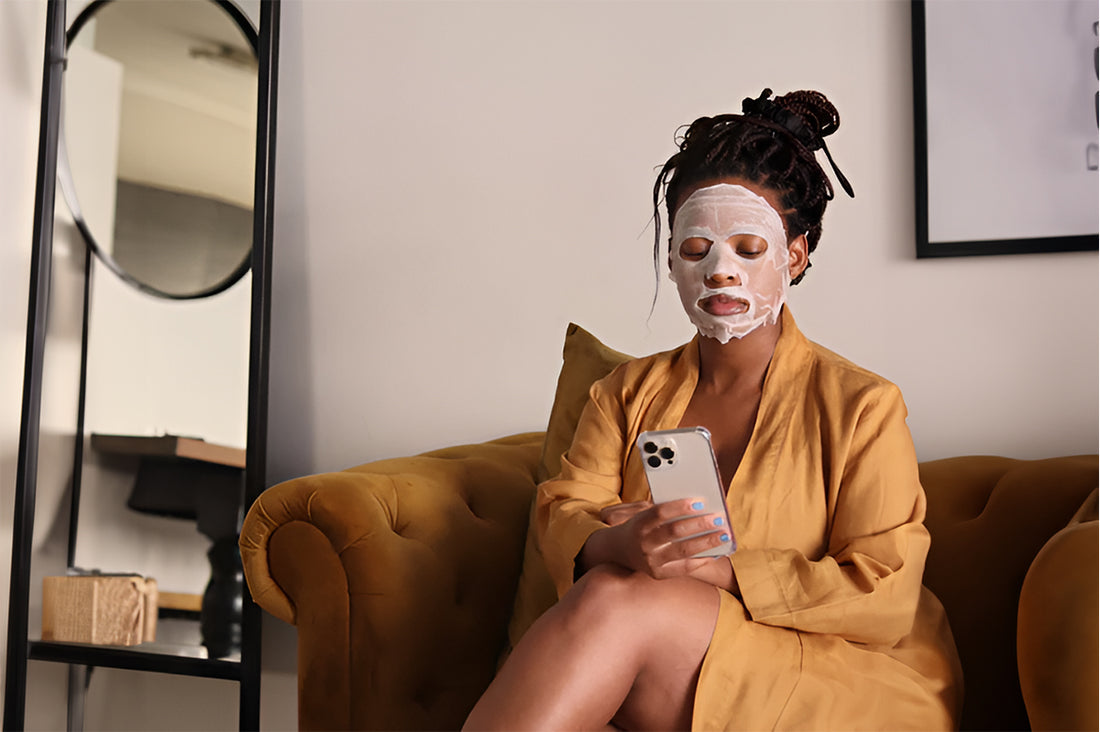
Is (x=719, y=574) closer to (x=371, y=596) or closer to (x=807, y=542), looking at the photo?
(x=807, y=542)

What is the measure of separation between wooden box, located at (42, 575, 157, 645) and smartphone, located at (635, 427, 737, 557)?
4.86ft

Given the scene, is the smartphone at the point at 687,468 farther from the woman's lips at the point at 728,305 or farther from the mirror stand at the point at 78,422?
the mirror stand at the point at 78,422

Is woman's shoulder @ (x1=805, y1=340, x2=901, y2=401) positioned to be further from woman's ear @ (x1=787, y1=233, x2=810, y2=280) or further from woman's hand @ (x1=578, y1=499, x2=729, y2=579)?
woman's hand @ (x1=578, y1=499, x2=729, y2=579)

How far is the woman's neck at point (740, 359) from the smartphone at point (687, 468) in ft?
0.99

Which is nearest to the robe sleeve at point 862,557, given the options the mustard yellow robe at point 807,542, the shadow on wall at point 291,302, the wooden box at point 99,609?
the mustard yellow robe at point 807,542

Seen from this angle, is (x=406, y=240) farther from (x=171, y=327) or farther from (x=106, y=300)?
(x=106, y=300)

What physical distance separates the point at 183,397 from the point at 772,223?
1.43 meters

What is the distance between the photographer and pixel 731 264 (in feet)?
4.15

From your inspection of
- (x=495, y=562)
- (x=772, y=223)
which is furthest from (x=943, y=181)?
(x=495, y=562)

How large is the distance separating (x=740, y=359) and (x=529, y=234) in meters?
0.84

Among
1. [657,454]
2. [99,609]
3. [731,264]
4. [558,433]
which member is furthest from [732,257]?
[99,609]

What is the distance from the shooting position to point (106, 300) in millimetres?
2234

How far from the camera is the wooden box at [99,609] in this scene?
2.09 metres

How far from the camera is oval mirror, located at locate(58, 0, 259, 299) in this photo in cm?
212
